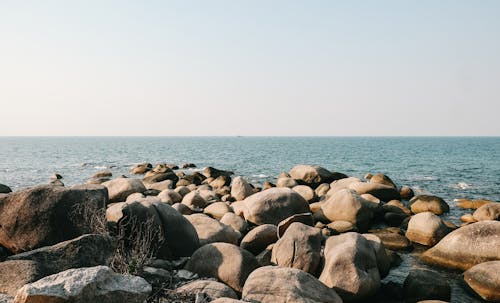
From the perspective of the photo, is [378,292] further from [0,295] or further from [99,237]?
[0,295]

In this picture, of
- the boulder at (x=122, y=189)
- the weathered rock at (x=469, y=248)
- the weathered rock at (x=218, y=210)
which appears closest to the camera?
the weathered rock at (x=469, y=248)

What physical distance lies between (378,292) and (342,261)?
50.7 inches

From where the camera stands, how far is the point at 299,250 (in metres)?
9.23

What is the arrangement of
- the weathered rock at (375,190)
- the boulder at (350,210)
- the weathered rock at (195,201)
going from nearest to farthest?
the boulder at (350,210) → the weathered rock at (195,201) → the weathered rock at (375,190)

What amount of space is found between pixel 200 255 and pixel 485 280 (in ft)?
22.3

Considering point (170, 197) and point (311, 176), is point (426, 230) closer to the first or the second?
point (170, 197)

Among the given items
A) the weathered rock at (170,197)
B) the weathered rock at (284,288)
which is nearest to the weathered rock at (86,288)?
the weathered rock at (284,288)

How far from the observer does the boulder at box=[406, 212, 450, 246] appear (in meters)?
13.1

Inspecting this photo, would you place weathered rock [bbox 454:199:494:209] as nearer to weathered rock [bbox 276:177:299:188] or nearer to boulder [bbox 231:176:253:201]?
weathered rock [bbox 276:177:299:188]

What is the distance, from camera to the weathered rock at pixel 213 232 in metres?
10.9

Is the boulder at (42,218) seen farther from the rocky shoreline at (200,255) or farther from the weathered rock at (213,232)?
the weathered rock at (213,232)

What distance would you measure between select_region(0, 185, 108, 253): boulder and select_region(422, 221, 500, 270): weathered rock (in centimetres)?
953

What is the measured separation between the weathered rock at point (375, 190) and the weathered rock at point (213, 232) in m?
10.1

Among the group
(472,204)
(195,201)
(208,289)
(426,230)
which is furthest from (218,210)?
(472,204)
